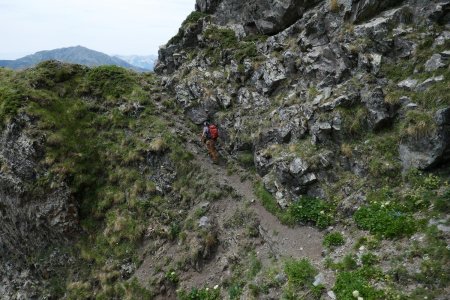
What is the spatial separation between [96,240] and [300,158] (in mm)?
14887

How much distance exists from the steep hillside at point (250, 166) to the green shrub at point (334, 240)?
0.06 m

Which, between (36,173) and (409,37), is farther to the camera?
(36,173)

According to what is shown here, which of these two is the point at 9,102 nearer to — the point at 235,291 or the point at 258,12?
the point at 258,12

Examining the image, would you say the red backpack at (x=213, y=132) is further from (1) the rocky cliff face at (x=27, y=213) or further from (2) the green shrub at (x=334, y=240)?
(2) the green shrub at (x=334, y=240)

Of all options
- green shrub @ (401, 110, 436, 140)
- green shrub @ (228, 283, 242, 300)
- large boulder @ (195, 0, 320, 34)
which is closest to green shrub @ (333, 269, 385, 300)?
green shrub @ (228, 283, 242, 300)

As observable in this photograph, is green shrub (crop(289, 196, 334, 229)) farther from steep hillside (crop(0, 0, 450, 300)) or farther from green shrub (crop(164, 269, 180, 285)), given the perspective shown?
green shrub (crop(164, 269, 180, 285))

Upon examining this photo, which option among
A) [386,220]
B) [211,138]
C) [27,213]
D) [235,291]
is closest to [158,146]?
[211,138]

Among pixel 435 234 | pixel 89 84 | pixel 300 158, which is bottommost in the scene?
pixel 435 234

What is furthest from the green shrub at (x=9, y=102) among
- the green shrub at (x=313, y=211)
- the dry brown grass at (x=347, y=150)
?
the dry brown grass at (x=347, y=150)

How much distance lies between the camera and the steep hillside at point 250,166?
608 inches

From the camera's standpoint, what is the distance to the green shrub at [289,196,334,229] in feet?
57.9

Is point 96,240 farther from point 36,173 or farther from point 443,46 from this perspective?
point 443,46

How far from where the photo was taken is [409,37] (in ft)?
63.2

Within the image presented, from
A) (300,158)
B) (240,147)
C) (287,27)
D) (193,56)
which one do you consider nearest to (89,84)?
(193,56)
